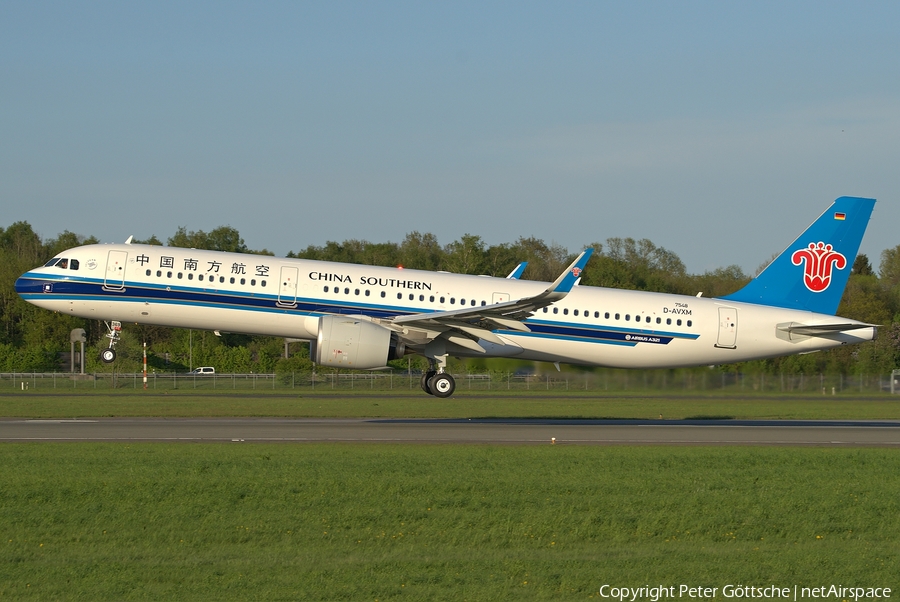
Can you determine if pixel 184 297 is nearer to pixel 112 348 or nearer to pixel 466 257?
pixel 112 348

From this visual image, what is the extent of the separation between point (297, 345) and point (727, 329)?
48.1 m

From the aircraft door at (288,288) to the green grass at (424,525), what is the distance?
905 cm

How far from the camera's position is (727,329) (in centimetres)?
3388

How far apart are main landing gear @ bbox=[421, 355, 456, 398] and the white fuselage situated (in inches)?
30.2

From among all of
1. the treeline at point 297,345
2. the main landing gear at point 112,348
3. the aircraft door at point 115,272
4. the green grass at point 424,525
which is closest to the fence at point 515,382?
the treeline at point 297,345

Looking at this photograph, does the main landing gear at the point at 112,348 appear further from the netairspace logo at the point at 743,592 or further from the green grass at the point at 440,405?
the netairspace logo at the point at 743,592

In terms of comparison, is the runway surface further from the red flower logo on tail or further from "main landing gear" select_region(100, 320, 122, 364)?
the red flower logo on tail

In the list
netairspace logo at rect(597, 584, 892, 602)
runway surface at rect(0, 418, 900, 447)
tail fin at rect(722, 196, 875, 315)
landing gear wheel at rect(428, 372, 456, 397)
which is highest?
tail fin at rect(722, 196, 875, 315)

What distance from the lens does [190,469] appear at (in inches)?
760

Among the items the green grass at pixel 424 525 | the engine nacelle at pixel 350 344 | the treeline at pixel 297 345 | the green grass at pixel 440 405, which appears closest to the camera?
the green grass at pixel 424 525

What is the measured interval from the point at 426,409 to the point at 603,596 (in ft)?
99.8

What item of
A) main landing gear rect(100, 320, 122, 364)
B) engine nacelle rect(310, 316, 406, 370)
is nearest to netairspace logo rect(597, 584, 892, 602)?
engine nacelle rect(310, 316, 406, 370)

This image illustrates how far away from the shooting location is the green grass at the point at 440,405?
3881 cm

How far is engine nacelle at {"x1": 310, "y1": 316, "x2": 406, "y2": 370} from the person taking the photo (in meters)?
29.2
